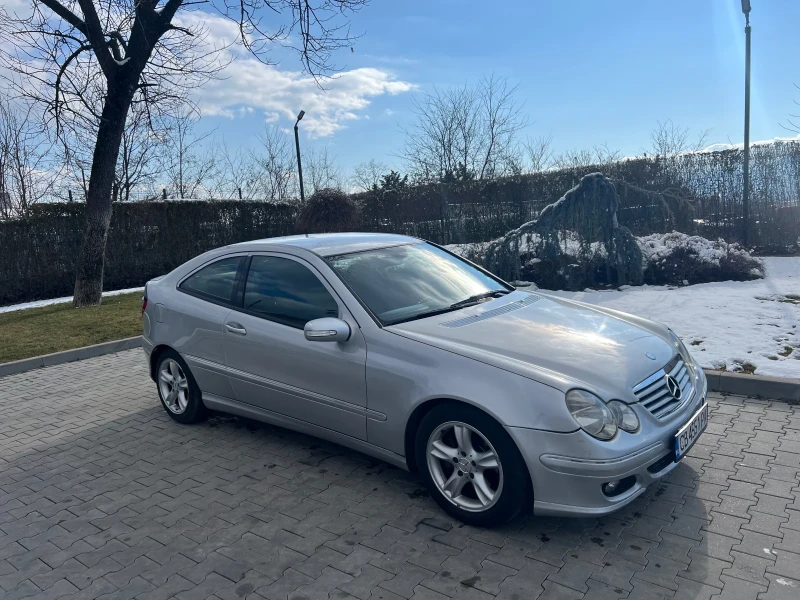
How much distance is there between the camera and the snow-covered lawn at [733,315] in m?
5.91

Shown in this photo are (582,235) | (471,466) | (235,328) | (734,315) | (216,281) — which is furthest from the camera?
(582,235)

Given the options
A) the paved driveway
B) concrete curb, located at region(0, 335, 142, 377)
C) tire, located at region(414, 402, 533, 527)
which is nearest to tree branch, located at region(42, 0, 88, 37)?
concrete curb, located at region(0, 335, 142, 377)

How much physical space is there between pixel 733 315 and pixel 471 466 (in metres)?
5.62

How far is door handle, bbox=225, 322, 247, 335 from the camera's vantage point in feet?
15.2

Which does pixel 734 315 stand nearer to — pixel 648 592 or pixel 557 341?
pixel 557 341

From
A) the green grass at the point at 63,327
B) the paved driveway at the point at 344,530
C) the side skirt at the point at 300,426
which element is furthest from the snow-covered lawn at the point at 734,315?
the green grass at the point at 63,327

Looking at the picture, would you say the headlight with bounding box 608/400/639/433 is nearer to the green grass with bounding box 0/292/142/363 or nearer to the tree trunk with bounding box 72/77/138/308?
the green grass with bounding box 0/292/142/363

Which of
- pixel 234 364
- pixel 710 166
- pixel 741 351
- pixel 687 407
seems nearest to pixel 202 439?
pixel 234 364

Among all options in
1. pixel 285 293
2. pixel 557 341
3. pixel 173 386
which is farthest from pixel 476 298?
pixel 173 386

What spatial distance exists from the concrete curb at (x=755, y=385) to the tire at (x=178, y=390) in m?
4.48

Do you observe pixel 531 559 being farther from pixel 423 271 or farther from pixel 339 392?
pixel 423 271

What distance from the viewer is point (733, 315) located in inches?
297

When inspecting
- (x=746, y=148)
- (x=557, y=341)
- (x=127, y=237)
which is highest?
(x=746, y=148)

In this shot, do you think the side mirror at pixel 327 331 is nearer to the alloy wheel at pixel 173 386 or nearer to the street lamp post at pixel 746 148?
the alloy wheel at pixel 173 386
